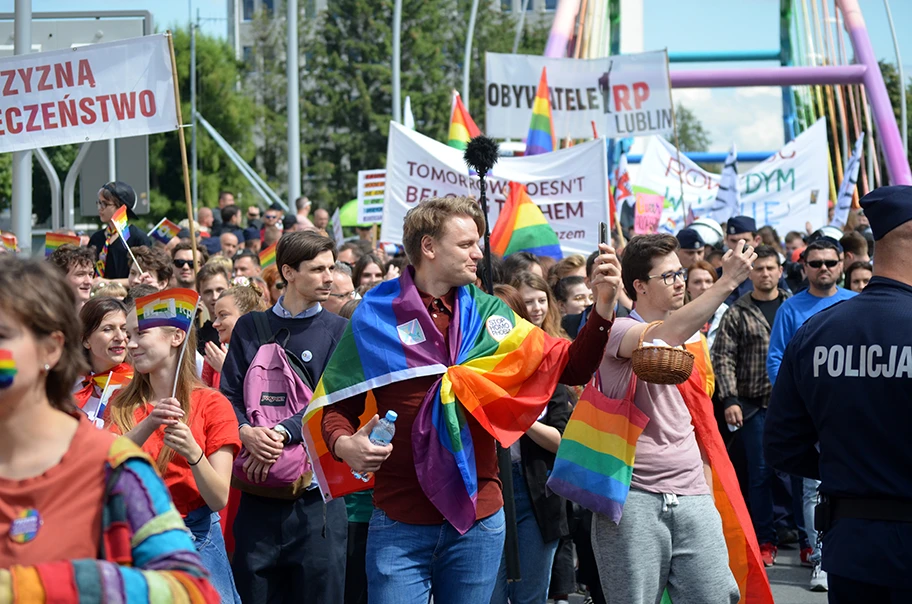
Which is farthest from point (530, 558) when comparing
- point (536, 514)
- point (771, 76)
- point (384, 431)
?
point (771, 76)

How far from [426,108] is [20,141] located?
48706 mm

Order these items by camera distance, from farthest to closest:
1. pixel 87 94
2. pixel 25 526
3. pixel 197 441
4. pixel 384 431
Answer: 1. pixel 87 94
2. pixel 197 441
3. pixel 384 431
4. pixel 25 526

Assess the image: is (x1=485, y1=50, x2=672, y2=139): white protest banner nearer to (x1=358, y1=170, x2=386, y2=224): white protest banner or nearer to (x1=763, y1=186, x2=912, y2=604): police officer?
(x1=358, y1=170, x2=386, y2=224): white protest banner

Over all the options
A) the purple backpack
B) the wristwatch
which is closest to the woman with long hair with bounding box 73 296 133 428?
the purple backpack

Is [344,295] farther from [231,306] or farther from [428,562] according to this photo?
[428,562]

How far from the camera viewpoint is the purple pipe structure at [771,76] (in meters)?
25.7

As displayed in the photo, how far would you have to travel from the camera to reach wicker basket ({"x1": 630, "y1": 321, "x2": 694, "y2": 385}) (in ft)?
14.5

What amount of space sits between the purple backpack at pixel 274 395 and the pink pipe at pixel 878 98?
19.8 m

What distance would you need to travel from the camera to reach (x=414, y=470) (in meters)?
4.33

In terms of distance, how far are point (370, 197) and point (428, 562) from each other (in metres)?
11.3

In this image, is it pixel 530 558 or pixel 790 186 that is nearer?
pixel 530 558

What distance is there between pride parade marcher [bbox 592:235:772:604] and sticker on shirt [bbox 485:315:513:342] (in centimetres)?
59

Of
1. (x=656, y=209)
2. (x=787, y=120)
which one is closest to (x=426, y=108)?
(x=787, y=120)

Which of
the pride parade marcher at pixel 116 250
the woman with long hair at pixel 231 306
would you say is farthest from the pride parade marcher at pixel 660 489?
the pride parade marcher at pixel 116 250
